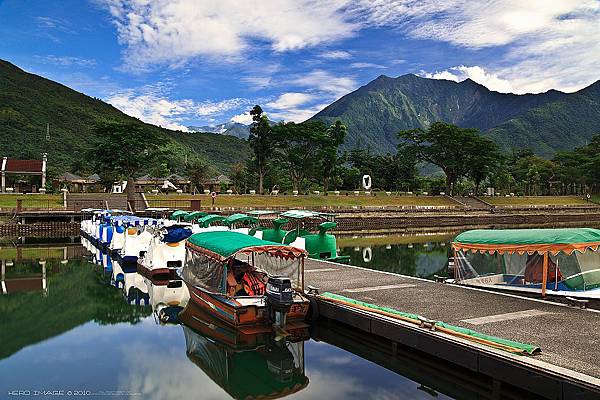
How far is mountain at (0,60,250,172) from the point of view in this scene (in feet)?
355

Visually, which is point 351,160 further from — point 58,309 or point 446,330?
point 446,330

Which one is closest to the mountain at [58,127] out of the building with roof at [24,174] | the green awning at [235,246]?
the building with roof at [24,174]

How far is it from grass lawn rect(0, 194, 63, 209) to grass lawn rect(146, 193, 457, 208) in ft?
31.1

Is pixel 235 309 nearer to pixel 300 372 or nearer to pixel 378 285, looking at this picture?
pixel 300 372

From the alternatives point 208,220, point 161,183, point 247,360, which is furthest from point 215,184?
point 247,360

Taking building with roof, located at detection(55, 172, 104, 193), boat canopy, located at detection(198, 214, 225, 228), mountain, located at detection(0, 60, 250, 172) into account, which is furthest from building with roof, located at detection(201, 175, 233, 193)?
boat canopy, located at detection(198, 214, 225, 228)

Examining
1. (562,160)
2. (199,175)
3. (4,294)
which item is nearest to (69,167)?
(199,175)

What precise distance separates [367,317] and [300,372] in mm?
2342

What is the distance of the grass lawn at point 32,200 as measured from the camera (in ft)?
170

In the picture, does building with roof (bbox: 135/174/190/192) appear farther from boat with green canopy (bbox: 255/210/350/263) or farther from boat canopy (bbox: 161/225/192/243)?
boat canopy (bbox: 161/225/192/243)

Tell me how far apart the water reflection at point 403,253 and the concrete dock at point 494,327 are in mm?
8937

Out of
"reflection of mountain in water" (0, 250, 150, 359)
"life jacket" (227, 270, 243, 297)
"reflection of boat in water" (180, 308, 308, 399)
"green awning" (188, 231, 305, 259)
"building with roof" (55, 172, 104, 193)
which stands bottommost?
"reflection of mountain in water" (0, 250, 150, 359)

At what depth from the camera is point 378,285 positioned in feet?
60.6

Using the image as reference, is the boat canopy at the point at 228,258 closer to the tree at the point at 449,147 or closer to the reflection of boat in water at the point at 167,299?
the reflection of boat in water at the point at 167,299
